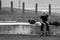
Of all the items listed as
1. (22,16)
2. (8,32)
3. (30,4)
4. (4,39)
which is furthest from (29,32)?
(30,4)

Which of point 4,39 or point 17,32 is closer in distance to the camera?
point 4,39

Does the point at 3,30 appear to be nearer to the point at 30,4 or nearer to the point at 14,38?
the point at 14,38

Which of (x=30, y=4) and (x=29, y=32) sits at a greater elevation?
(x=30, y=4)

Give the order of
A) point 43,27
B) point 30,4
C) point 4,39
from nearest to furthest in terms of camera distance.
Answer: point 4,39, point 43,27, point 30,4

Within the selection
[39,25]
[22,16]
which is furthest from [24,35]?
[22,16]

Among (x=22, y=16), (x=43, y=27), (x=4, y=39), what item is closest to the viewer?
(x=4, y=39)

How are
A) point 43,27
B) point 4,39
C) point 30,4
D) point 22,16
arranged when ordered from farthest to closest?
1. point 30,4
2. point 22,16
3. point 43,27
4. point 4,39

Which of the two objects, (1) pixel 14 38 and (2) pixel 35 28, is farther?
(2) pixel 35 28

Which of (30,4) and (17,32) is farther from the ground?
(30,4)

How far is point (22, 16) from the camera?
22344 mm

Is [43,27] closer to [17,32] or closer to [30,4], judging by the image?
[17,32]

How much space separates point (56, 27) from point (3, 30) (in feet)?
12.5

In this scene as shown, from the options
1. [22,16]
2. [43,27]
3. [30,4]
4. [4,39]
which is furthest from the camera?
[30,4]

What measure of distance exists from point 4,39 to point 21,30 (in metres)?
2.14
